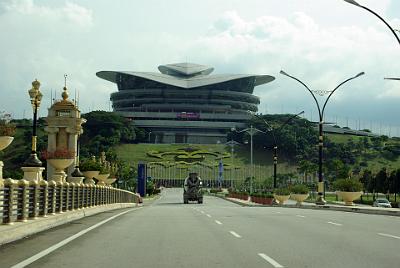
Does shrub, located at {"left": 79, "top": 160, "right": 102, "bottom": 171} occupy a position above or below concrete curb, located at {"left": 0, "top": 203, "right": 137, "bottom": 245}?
above

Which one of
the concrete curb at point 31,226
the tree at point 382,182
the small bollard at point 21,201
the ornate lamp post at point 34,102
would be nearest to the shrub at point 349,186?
the concrete curb at point 31,226

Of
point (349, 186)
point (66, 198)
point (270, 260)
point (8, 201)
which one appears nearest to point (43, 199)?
point (8, 201)

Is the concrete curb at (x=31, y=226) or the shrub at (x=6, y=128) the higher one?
the shrub at (x=6, y=128)

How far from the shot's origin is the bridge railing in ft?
51.7

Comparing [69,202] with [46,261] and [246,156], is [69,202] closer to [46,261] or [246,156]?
[46,261]

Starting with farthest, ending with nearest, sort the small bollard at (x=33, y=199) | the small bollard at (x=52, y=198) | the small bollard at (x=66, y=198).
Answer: the small bollard at (x=66, y=198)
the small bollard at (x=52, y=198)
the small bollard at (x=33, y=199)

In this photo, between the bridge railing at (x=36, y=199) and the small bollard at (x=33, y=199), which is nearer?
the bridge railing at (x=36, y=199)

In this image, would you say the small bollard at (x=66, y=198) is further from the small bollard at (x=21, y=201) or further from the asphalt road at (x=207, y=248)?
the small bollard at (x=21, y=201)

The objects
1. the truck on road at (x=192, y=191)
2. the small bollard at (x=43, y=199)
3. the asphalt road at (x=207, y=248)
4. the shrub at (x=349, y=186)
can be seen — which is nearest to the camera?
the asphalt road at (x=207, y=248)

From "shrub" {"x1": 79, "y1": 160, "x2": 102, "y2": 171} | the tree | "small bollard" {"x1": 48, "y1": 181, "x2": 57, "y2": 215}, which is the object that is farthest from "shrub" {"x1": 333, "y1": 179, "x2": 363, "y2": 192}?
the tree

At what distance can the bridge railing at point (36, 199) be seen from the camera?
1577 centimetres

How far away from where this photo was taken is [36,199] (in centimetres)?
1864

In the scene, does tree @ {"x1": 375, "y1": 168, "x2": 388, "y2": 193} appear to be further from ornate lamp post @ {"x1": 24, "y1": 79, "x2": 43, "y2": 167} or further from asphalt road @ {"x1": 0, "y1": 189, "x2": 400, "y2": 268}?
asphalt road @ {"x1": 0, "y1": 189, "x2": 400, "y2": 268}

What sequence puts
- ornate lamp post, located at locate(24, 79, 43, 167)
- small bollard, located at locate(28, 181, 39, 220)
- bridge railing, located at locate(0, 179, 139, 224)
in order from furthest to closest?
ornate lamp post, located at locate(24, 79, 43, 167), small bollard, located at locate(28, 181, 39, 220), bridge railing, located at locate(0, 179, 139, 224)
